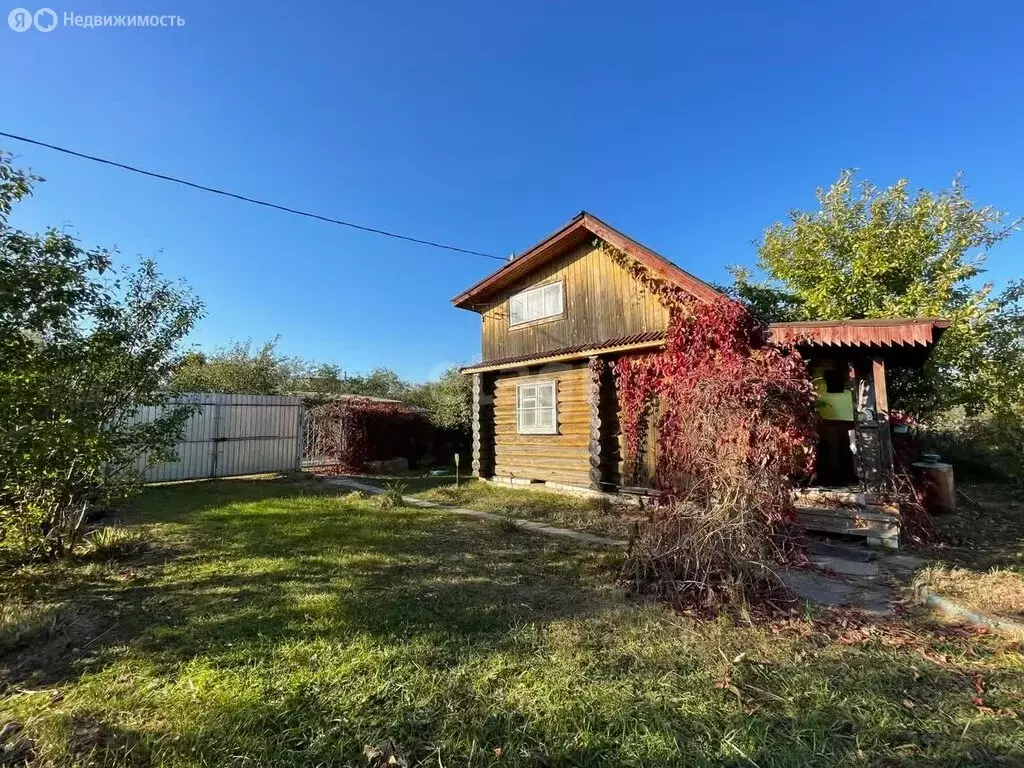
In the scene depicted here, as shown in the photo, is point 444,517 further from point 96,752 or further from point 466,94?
point 466,94

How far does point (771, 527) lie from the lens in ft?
15.4

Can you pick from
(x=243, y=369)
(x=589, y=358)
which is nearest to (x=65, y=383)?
(x=589, y=358)

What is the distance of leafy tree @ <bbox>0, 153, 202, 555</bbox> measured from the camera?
4250mm

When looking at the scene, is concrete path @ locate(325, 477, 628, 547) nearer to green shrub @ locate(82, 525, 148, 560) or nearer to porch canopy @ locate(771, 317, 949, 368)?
porch canopy @ locate(771, 317, 949, 368)

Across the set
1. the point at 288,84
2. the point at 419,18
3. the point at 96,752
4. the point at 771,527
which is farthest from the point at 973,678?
the point at 288,84

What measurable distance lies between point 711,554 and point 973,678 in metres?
1.88

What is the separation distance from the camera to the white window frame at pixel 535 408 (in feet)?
39.3

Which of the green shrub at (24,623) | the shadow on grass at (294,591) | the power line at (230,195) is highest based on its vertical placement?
the power line at (230,195)

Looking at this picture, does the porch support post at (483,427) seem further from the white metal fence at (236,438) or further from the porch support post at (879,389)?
the porch support post at (879,389)

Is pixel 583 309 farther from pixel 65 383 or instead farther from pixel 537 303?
pixel 65 383

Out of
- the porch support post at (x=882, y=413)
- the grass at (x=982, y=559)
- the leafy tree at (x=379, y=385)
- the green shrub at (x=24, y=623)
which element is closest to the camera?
the green shrub at (x=24, y=623)

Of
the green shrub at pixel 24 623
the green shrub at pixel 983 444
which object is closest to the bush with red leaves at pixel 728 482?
the green shrub at pixel 24 623

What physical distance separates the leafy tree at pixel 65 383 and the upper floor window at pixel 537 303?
8.01 m

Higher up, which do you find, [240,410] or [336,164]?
[336,164]
